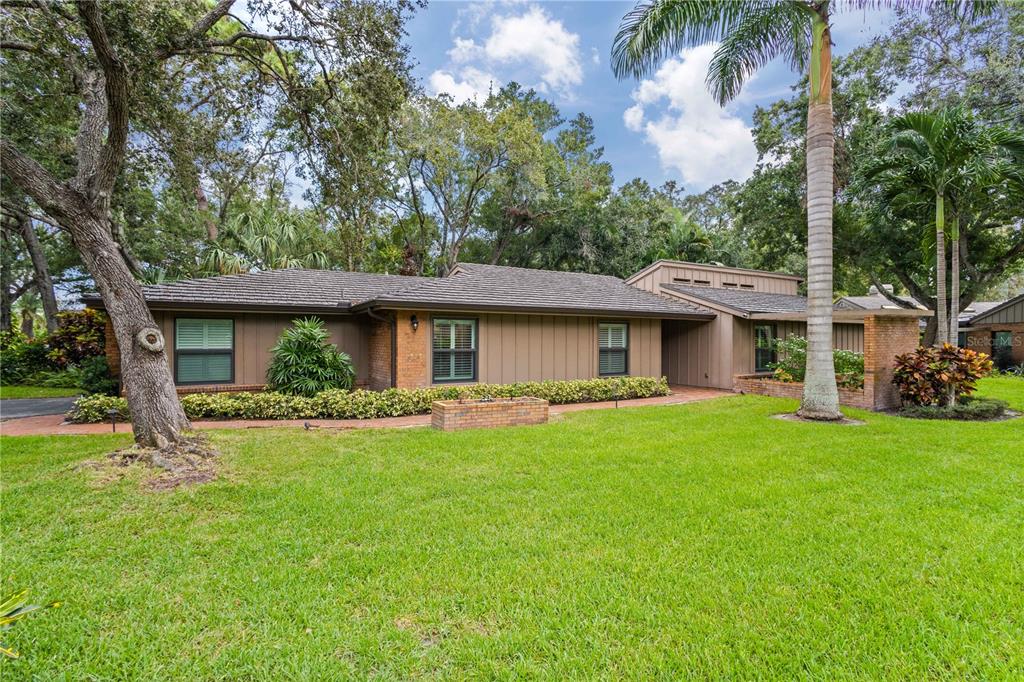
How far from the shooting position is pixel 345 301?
11.6 meters

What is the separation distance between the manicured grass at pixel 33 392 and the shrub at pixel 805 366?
18.4m

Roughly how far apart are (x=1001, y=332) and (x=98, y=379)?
3254 cm

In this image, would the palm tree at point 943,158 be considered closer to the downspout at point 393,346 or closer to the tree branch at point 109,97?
the downspout at point 393,346

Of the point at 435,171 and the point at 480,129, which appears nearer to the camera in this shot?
the point at 480,129

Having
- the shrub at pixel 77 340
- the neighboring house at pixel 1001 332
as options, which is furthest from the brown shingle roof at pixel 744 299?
the shrub at pixel 77 340

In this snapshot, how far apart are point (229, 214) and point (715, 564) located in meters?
25.1

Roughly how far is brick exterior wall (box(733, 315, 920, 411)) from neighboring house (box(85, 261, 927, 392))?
420 millimetres

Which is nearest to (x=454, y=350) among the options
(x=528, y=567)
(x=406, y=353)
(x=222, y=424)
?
(x=406, y=353)

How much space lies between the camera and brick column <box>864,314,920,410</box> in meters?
10.1

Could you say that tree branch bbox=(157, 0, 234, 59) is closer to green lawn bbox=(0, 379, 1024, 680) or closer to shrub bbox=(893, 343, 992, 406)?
green lawn bbox=(0, 379, 1024, 680)

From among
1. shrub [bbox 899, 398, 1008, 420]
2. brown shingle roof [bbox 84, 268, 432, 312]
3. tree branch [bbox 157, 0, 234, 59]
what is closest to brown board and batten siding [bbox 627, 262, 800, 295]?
shrub [bbox 899, 398, 1008, 420]

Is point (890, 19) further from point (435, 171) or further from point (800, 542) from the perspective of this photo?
point (800, 542)

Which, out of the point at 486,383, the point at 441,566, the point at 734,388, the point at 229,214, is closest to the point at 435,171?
the point at 229,214

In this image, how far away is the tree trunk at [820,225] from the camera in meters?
8.80
